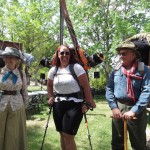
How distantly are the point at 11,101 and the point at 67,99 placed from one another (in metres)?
1.03

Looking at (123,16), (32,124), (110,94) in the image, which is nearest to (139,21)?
(123,16)

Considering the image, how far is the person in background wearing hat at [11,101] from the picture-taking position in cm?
452

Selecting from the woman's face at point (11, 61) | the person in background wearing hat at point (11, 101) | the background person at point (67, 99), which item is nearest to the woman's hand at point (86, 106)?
the background person at point (67, 99)

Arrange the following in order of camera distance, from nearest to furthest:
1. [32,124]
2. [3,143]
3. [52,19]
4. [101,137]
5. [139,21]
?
[3,143] < [101,137] < [32,124] < [139,21] < [52,19]

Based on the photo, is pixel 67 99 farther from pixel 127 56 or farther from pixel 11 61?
pixel 11 61

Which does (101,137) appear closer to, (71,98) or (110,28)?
(71,98)

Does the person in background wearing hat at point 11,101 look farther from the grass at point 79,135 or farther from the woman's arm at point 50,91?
the grass at point 79,135

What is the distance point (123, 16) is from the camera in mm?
18859

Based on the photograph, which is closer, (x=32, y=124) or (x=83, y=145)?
(x=83, y=145)

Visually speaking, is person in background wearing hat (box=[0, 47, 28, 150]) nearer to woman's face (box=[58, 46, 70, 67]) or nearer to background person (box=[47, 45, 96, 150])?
background person (box=[47, 45, 96, 150])

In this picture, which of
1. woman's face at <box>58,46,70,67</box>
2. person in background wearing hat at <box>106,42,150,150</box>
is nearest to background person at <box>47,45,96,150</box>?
woman's face at <box>58,46,70,67</box>

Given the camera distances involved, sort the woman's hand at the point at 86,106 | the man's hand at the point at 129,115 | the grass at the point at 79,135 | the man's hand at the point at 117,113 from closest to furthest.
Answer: the man's hand at the point at 129,115
the man's hand at the point at 117,113
the woman's hand at the point at 86,106
the grass at the point at 79,135

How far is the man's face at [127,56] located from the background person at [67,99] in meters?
0.70

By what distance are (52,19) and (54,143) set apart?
2043 cm
